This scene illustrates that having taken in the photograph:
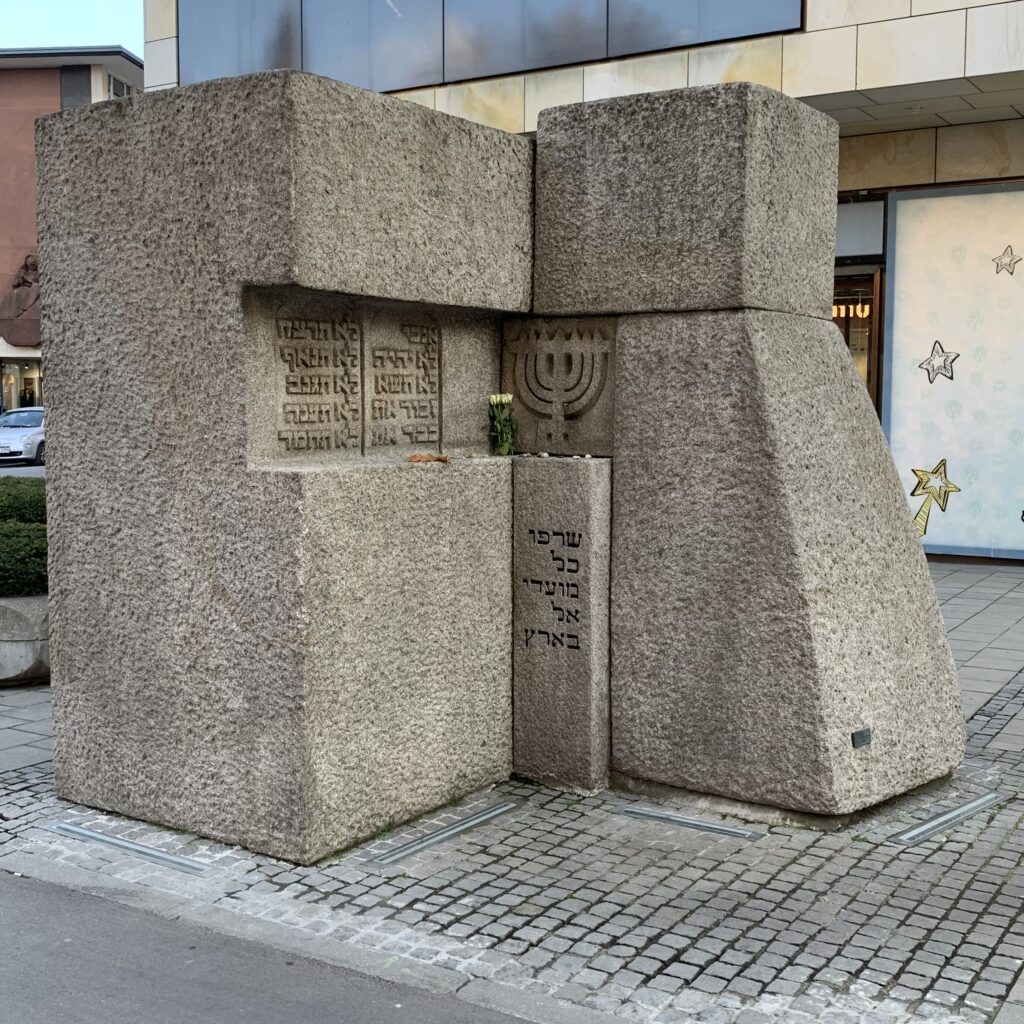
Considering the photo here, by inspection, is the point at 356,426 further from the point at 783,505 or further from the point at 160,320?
the point at 783,505

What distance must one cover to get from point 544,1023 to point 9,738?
13.7 ft

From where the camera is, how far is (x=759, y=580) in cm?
536

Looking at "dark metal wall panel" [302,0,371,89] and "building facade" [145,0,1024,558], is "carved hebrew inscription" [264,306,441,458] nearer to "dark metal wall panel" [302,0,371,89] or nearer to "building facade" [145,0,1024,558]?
"building facade" [145,0,1024,558]

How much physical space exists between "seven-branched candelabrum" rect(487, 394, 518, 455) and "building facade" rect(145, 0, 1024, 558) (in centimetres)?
858

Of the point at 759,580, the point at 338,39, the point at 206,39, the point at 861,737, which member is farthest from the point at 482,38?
the point at 861,737

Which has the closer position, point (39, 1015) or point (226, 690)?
point (39, 1015)

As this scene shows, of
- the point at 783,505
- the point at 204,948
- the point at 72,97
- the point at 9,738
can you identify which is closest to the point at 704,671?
the point at 783,505

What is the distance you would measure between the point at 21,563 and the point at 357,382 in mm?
3630

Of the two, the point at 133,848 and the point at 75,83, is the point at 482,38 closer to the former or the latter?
the point at 133,848

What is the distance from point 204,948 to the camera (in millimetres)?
4184

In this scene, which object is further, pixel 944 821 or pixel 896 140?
pixel 896 140

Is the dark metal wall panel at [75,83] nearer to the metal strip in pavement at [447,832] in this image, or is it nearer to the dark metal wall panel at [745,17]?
the dark metal wall panel at [745,17]

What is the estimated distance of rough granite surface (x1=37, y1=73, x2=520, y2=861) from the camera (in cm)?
482

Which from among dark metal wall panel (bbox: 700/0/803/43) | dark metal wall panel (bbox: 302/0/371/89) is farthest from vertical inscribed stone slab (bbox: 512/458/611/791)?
dark metal wall panel (bbox: 302/0/371/89)
